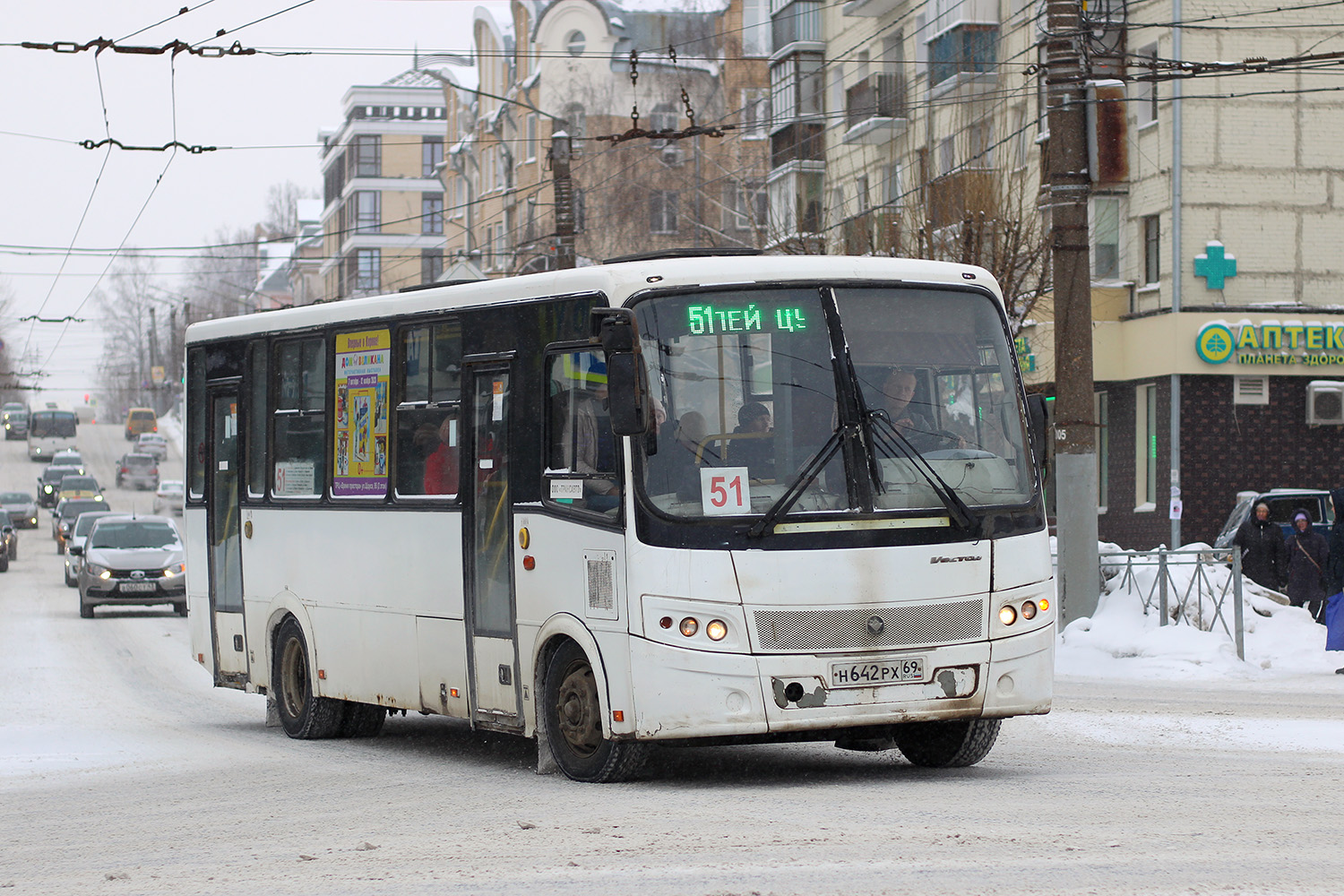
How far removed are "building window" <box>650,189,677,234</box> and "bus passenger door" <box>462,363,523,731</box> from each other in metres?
55.4

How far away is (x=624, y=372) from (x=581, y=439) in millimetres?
847

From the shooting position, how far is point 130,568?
32594 millimetres

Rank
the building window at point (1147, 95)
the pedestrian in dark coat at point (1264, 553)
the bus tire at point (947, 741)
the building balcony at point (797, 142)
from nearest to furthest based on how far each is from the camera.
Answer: the bus tire at point (947, 741)
the pedestrian in dark coat at point (1264, 553)
the building window at point (1147, 95)
the building balcony at point (797, 142)

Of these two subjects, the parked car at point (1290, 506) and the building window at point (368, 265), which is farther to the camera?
the building window at point (368, 265)

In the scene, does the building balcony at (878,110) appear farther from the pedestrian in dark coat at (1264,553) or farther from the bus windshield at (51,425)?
the bus windshield at (51,425)

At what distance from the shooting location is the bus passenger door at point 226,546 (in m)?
15.0

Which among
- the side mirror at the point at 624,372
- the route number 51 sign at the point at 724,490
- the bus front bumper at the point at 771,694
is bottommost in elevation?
the bus front bumper at the point at 771,694

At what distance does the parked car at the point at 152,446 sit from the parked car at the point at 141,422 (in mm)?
8267

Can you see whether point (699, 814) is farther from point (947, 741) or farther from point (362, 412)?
point (362, 412)

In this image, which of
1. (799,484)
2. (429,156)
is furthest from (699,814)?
(429,156)

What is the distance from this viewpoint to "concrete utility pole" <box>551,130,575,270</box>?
2948 cm

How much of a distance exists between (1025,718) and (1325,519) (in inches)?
585

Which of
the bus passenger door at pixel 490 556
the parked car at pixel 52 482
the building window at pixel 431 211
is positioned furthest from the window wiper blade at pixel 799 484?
the building window at pixel 431 211

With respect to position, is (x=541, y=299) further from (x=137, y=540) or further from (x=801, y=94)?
(x=801, y=94)
